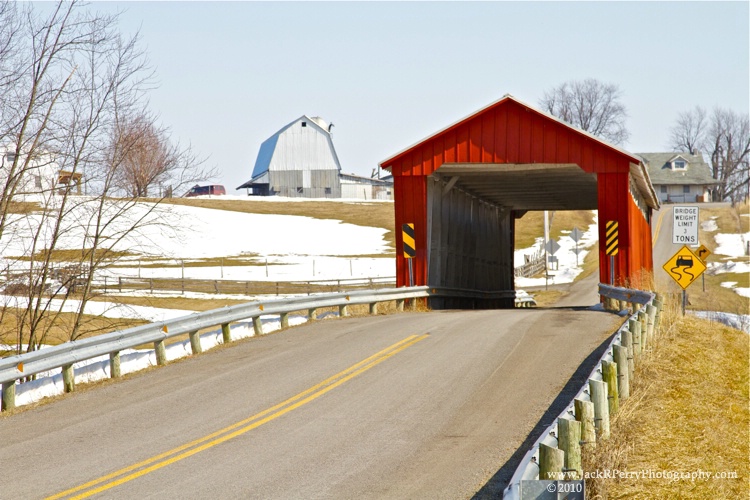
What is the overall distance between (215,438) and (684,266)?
1606 centimetres

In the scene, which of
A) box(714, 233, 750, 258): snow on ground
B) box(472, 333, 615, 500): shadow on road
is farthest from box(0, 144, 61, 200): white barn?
box(714, 233, 750, 258): snow on ground

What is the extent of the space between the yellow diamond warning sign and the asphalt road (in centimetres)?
754

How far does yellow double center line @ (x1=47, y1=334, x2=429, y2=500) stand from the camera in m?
7.40

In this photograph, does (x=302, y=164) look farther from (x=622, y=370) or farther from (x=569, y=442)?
(x=569, y=442)

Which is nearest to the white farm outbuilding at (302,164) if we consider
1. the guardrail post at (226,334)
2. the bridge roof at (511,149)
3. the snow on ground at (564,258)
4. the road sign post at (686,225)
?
the snow on ground at (564,258)

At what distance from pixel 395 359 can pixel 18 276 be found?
26.6 feet

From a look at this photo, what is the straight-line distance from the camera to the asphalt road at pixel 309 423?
7.48 metres

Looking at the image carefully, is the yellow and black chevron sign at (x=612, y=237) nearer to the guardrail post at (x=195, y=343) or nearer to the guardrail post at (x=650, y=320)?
the guardrail post at (x=650, y=320)

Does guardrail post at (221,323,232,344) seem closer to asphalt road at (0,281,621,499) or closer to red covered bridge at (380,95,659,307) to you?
asphalt road at (0,281,621,499)

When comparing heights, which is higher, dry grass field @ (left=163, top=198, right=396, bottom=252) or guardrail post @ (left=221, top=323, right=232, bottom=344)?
dry grass field @ (left=163, top=198, right=396, bottom=252)

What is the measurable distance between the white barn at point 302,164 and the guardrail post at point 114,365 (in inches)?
3546

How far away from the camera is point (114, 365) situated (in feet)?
43.1

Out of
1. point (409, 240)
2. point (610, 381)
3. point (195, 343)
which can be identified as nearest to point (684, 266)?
point (409, 240)

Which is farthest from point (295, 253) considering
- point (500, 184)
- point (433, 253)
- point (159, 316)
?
point (433, 253)
